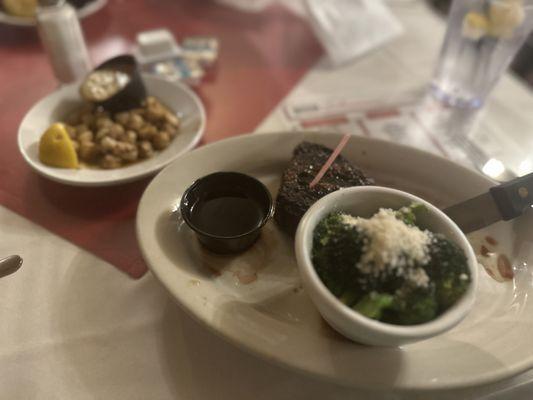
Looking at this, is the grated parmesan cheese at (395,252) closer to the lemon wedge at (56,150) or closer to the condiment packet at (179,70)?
the lemon wedge at (56,150)

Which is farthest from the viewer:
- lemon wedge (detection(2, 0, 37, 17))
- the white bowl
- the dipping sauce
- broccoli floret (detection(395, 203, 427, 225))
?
lemon wedge (detection(2, 0, 37, 17))

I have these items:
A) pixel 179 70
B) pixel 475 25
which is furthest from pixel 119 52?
pixel 475 25

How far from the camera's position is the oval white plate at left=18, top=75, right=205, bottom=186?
1.01 metres

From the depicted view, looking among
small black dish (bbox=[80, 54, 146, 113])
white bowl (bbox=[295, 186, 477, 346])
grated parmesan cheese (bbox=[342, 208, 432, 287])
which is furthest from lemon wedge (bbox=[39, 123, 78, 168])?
→ grated parmesan cheese (bbox=[342, 208, 432, 287])

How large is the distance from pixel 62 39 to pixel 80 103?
218 millimetres

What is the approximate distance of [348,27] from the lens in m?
1.66

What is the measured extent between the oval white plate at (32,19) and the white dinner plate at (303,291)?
1039mm

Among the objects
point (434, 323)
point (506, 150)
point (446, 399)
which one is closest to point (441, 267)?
point (434, 323)

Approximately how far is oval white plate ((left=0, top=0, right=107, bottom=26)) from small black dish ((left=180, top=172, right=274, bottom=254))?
1129 millimetres

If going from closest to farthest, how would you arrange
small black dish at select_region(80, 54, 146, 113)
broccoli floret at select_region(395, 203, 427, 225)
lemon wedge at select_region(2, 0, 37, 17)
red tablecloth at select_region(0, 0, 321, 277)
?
broccoli floret at select_region(395, 203, 427, 225)
red tablecloth at select_region(0, 0, 321, 277)
small black dish at select_region(80, 54, 146, 113)
lemon wedge at select_region(2, 0, 37, 17)

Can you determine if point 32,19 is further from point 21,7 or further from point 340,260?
point 340,260

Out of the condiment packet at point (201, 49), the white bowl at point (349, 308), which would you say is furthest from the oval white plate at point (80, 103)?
the white bowl at point (349, 308)

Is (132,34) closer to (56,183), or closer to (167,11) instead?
(167,11)

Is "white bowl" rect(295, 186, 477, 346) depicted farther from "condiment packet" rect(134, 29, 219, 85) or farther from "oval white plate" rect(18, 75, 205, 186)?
"condiment packet" rect(134, 29, 219, 85)
